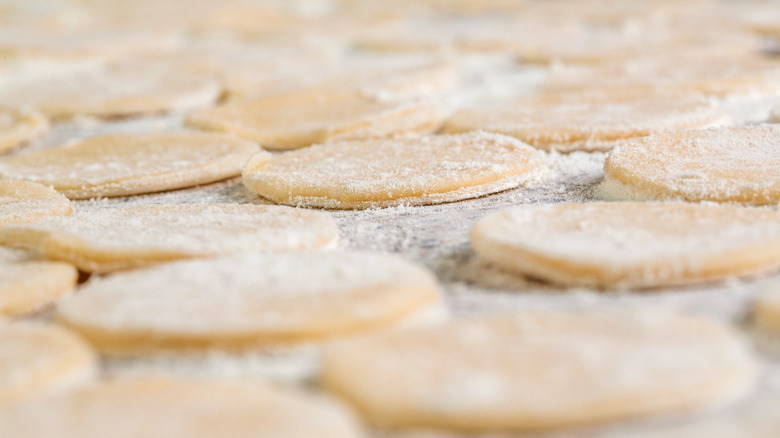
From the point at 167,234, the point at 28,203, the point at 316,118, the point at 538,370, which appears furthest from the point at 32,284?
the point at 316,118

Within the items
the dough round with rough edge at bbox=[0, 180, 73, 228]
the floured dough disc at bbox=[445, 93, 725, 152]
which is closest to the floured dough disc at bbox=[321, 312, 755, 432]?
the dough round with rough edge at bbox=[0, 180, 73, 228]

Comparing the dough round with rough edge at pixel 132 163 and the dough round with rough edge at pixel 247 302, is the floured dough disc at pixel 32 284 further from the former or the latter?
the dough round with rough edge at pixel 132 163

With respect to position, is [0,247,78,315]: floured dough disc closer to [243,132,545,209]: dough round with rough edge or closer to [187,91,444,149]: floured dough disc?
[243,132,545,209]: dough round with rough edge

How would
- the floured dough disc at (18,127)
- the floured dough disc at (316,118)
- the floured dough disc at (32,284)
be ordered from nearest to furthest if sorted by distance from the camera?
the floured dough disc at (32,284), the floured dough disc at (316,118), the floured dough disc at (18,127)

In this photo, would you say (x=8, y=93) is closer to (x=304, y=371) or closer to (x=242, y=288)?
(x=242, y=288)

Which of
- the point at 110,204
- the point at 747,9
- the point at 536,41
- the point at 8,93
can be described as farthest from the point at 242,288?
the point at 747,9

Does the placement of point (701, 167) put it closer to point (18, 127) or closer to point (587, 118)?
point (587, 118)

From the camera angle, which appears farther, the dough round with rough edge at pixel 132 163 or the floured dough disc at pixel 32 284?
the dough round with rough edge at pixel 132 163

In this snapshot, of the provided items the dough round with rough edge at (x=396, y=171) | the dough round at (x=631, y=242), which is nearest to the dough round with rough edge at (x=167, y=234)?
the dough round with rough edge at (x=396, y=171)
